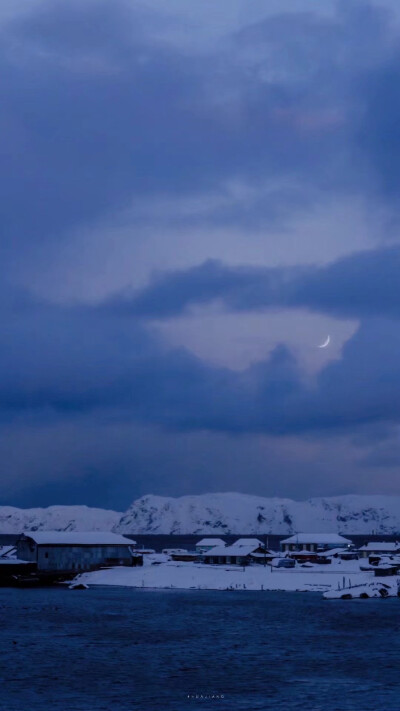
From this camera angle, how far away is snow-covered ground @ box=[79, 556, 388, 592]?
362 feet

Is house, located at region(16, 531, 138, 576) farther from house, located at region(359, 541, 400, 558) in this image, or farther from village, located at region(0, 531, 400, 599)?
house, located at region(359, 541, 400, 558)

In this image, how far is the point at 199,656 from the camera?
53.8m

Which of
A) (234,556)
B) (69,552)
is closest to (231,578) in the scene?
(69,552)

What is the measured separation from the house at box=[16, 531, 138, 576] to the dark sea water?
148 feet

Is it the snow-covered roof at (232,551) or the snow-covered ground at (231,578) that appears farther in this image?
the snow-covered roof at (232,551)

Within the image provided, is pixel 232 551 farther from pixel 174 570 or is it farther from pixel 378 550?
pixel 378 550

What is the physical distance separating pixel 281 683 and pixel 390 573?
83573mm

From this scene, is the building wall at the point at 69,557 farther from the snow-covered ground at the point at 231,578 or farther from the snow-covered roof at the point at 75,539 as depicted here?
the snow-covered ground at the point at 231,578

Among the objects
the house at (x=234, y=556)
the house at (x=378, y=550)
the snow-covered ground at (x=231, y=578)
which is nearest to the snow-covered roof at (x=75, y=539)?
the snow-covered ground at (x=231, y=578)

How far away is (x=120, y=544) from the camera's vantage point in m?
138

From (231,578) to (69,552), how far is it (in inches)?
1217

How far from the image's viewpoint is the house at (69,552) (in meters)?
135

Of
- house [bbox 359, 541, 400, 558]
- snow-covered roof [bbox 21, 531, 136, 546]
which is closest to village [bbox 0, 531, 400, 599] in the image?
snow-covered roof [bbox 21, 531, 136, 546]

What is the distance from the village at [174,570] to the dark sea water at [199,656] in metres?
19.2
